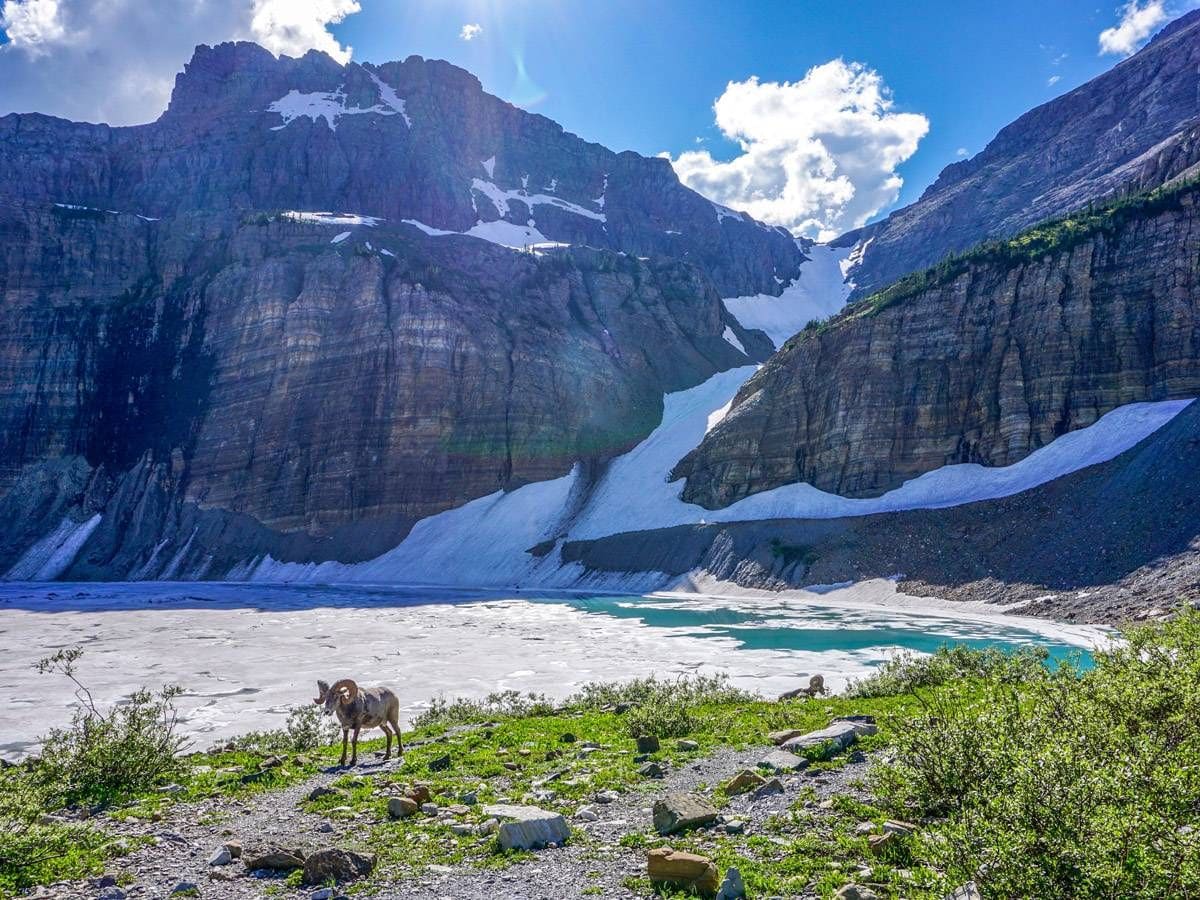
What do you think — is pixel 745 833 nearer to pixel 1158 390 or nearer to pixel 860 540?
pixel 860 540

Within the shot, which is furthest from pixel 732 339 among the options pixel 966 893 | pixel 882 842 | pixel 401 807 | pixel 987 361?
pixel 966 893

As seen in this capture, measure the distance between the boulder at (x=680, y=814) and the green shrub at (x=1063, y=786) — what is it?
2.15 m

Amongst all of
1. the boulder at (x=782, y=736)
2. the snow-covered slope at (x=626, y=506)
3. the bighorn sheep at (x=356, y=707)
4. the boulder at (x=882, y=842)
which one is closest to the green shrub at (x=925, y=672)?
the boulder at (x=782, y=736)

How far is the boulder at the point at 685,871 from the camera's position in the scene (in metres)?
7.32

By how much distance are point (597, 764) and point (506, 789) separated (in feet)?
6.55

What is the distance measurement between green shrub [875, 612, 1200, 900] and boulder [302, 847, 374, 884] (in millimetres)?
5931

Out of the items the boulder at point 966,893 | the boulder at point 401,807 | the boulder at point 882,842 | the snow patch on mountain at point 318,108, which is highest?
the snow patch on mountain at point 318,108

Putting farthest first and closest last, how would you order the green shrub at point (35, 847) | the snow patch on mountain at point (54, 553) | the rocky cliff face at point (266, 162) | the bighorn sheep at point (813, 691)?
1. the rocky cliff face at point (266, 162)
2. the snow patch on mountain at point (54, 553)
3. the bighorn sheep at point (813, 691)
4. the green shrub at point (35, 847)

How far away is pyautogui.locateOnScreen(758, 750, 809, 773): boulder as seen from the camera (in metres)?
11.8

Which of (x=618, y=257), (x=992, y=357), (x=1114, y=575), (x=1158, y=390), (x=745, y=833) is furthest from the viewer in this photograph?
(x=618, y=257)

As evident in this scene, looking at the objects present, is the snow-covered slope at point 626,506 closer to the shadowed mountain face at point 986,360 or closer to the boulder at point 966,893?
the shadowed mountain face at point 986,360

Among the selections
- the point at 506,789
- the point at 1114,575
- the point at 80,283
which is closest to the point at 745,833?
the point at 506,789

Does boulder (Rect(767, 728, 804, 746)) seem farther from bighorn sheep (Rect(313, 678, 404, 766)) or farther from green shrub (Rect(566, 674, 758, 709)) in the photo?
bighorn sheep (Rect(313, 678, 404, 766))

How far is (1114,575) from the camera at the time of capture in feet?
150
